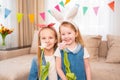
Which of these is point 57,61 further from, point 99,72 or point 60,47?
point 99,72

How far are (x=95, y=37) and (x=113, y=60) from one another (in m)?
→ 0.47

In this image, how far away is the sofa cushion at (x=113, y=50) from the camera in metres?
2.86

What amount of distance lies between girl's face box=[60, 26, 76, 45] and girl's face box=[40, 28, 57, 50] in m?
0.07

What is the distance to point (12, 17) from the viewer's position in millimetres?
3986

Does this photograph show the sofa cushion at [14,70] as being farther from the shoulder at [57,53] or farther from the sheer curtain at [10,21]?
the sheer curtain at [10,21]

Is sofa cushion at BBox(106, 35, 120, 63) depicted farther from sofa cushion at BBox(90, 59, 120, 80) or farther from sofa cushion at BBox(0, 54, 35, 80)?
sofa cushion at BBox(0, 54, 35, 80)

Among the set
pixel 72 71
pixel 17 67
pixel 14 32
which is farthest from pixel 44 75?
pixel 14 32

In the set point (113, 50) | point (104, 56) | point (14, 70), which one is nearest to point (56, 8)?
point (104, 56)

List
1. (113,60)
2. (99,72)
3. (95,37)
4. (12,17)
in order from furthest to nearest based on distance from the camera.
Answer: (12,17) → (95,37) → (113,60) → (99,72)

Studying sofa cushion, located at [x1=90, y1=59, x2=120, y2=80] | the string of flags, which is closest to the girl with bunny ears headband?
sofa cushion, located at [x1=90, y1=59, x2=120, y2=80]

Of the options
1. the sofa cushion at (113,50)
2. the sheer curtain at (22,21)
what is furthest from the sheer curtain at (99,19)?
the sheer curtain at (22,21)

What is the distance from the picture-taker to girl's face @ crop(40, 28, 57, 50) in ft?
5.27

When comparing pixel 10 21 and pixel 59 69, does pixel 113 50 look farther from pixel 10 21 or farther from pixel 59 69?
pixel 10 21

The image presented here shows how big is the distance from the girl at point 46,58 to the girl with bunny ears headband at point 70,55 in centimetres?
5
